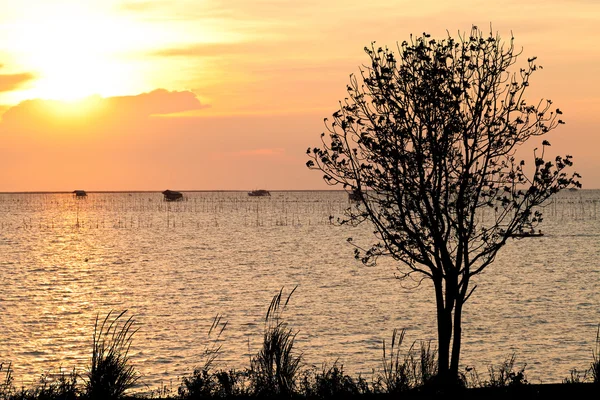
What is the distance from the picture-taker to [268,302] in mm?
51656

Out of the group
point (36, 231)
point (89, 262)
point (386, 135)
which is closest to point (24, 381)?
point (386, 135)

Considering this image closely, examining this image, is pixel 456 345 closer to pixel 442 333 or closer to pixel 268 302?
pixel 442 333

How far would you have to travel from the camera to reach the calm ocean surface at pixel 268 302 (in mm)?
33875

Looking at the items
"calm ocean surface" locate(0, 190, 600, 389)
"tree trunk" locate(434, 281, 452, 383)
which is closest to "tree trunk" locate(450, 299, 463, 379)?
"tree trunk" locate(434, 281, 452, 383)

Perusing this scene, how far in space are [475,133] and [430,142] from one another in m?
1.06

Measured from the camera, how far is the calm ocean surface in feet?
111

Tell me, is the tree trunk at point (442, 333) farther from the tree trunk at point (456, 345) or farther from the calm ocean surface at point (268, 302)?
the calm ocean surface at point (268, 302)

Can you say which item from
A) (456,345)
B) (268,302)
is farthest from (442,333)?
(268,302)

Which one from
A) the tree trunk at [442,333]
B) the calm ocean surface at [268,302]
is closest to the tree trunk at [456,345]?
the tree trunk at [442,333]

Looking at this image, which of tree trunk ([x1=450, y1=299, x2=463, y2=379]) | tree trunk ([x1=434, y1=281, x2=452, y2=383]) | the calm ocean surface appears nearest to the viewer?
tree trunk ([x1=450, y1=299, x2=463, y2=379])

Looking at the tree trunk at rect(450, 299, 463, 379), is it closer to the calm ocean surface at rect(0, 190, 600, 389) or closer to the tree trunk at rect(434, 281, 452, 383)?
the tree trunk at rect(434, 281, 452, 383)

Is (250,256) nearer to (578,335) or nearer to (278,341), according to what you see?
(578,335)

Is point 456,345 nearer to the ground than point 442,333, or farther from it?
Answer: nearer to the ground

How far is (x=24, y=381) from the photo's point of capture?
29.3m
